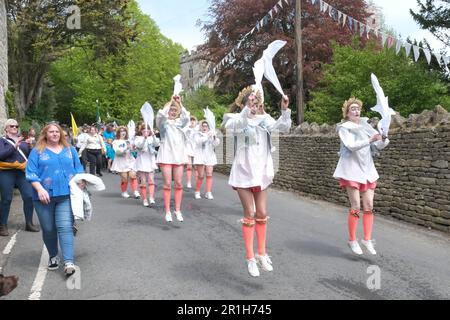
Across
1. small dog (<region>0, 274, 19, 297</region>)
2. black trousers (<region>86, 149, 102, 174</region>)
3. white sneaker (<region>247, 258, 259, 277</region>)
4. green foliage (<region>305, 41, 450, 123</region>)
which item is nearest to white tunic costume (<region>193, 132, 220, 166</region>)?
Result: black trousers (<region>86, 149, 102, 174</region>)

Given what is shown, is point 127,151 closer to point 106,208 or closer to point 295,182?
point 106,208

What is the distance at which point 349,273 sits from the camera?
18.2 feet

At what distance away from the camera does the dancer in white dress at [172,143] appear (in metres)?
8.22

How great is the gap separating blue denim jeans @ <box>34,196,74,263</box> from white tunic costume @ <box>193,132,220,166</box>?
676 cm

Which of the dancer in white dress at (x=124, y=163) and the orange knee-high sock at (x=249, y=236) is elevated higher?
the dancer in white dress at (x=124, y=163)

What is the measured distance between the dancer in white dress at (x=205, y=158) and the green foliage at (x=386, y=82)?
19.7 ft

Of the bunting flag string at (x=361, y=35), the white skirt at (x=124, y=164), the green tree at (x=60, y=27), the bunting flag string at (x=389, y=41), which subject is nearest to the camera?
the bunting flag string at (x=389, y=41)

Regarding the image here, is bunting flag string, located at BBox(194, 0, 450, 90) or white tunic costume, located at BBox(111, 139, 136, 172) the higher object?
bunting flag string, located at BBox(194, 0, 450, 90)

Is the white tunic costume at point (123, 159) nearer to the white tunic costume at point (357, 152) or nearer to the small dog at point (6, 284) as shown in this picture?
the white tunic costume at point (357, 152)

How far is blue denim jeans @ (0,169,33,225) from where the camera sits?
7527 mm

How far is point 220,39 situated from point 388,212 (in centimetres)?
2060

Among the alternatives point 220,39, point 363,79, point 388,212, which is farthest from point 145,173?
point 220,39

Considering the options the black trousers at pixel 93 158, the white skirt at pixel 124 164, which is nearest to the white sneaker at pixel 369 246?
the white skirt at pixel 124 164

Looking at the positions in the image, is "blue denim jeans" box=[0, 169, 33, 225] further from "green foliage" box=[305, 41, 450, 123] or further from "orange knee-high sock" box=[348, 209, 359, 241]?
"green foliage" box=[305, 41, 450, 123]
